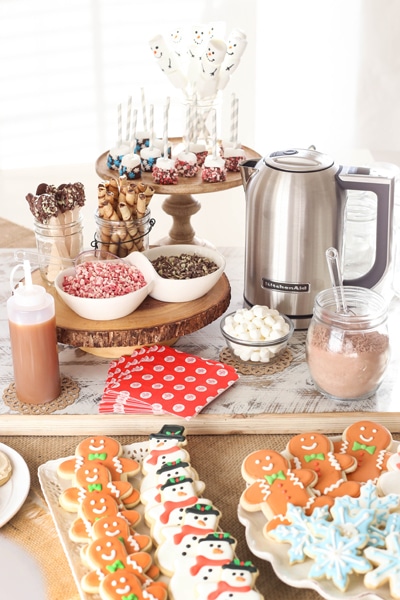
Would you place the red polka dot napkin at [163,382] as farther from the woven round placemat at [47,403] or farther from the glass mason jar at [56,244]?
the glass mason jar at [56,244]

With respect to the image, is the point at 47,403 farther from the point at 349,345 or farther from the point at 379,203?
the point at 379,203

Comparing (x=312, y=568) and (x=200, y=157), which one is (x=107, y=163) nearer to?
(x=200, y=157)

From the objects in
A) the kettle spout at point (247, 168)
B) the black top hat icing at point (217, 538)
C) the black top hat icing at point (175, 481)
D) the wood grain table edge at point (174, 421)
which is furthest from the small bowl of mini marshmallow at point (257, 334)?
the black top hat icing at point (217, 538)

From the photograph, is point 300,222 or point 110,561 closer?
point 110,561

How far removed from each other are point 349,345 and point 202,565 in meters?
0.47

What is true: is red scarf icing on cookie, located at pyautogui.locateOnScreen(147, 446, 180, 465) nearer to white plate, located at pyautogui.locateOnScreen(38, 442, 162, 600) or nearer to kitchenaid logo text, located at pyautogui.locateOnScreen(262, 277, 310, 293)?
white plate, located at pyautogui.locateOnScreen(38, 442, 162, 600)

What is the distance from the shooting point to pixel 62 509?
1.06 m

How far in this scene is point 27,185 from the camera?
11.9ft

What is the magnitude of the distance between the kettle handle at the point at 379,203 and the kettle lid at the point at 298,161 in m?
0.04

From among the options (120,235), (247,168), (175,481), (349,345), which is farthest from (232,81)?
(175,481)

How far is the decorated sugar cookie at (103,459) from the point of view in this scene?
1095 millimetres

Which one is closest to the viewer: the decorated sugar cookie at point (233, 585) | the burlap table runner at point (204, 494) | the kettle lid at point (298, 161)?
the decorated sugar cookie at point (233, 585)

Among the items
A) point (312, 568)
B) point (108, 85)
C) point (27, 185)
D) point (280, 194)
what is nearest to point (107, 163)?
point (280, 194)

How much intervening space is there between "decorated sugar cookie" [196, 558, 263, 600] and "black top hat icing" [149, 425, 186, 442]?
26cm
